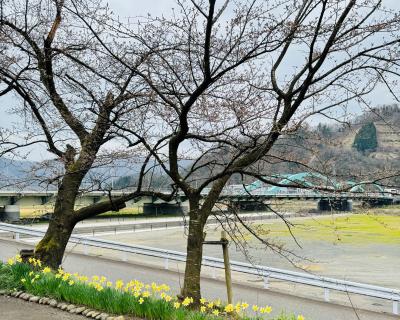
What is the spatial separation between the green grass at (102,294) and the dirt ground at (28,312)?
9.1 inches

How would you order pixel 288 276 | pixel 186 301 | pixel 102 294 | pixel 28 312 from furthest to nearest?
pixel 288 276 < pixel 28 312 < pixel 102 294 < pixel 186 301

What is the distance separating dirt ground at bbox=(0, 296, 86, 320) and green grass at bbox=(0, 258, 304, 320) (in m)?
0.23

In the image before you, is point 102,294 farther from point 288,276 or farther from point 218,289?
point 288,276

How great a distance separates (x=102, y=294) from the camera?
20.6 ft

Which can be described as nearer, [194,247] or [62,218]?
[194,247]

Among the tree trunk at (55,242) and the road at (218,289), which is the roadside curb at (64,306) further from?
the road at (218,289)

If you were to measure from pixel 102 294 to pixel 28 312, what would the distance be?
1125 mm

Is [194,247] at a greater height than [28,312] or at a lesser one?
greater

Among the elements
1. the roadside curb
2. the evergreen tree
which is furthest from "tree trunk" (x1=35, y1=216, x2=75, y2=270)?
the evergreen tree

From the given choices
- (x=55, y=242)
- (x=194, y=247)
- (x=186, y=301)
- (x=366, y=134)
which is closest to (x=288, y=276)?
(x=55, y=242)

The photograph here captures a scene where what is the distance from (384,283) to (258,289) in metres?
6.14

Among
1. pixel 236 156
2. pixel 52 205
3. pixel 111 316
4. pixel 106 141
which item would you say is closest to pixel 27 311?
pixel 111 316

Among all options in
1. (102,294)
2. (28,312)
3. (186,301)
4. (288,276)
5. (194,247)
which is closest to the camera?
(186,301)

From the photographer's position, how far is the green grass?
559 centimetres
